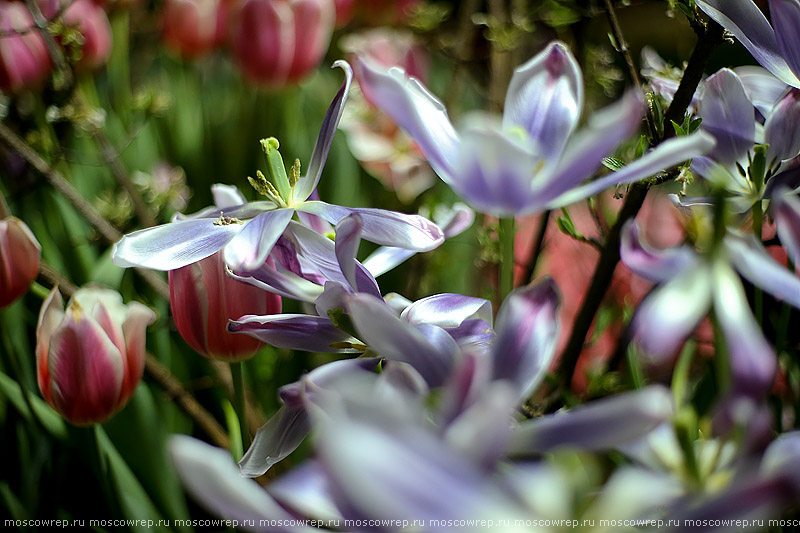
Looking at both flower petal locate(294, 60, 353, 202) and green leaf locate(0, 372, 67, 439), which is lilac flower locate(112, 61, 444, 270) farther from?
green leaf locate(0, 372, 67, 439)

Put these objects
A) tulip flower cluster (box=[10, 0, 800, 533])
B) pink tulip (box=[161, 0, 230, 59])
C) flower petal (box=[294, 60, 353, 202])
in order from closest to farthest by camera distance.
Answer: tulip flower cluster (box=[10, 0, 800, 533]) < flower petal (box=[294, 60, 353, 202]) < pink tulip (box=[161, 0, 230, 59])

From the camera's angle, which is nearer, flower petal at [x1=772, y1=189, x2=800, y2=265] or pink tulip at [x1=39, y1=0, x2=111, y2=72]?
flower petal at [x1=772, y1=189, x2=800, y2=265]

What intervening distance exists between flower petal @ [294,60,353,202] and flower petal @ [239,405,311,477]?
0.23ft

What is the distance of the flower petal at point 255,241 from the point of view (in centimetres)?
18

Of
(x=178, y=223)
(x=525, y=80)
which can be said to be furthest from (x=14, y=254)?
(x=525, y=80)

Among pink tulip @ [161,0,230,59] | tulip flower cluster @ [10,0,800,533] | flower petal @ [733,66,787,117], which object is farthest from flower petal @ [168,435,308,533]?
pink tulip @ [161,0,230,59]

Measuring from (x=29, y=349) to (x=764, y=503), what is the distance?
0.43 metres

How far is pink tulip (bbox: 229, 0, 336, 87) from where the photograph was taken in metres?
0.53

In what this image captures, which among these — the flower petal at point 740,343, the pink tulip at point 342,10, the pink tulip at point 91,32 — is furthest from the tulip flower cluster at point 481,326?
the pink tulip at point 342,10

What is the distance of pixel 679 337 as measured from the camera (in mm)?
125

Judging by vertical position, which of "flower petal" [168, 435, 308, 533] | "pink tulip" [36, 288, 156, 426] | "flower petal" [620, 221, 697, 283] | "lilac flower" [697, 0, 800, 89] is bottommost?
"pink tulip" [36, 288, 156, 426]

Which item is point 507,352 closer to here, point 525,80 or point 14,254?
point 525,80

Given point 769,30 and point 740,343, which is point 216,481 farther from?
point 769,30

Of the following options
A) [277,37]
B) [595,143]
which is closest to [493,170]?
[595,143]
